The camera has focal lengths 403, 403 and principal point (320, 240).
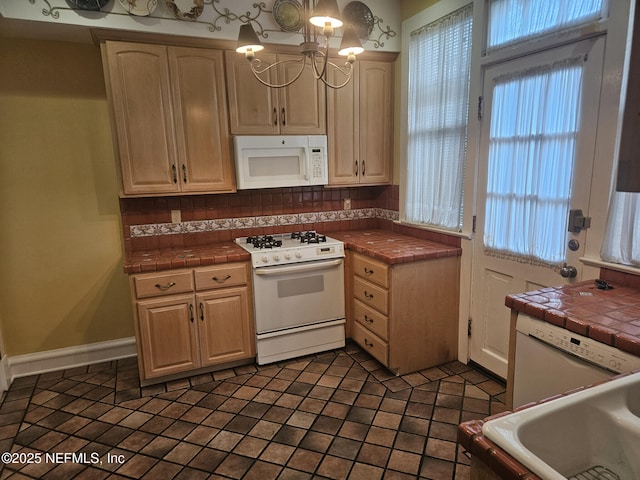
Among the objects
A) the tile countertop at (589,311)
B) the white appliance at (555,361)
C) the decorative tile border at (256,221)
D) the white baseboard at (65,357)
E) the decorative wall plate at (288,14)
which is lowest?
the white baseboard at (65,357)

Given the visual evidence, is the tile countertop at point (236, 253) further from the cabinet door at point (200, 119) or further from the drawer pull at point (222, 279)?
→ the cabinet door at point (200, 119)

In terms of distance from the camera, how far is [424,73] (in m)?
3.13

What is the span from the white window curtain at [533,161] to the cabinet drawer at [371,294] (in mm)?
777

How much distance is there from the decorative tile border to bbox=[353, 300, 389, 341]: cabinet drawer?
90cm

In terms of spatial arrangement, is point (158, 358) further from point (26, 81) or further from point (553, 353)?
point (553, 353)

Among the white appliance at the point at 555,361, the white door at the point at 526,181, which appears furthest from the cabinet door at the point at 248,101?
the white appliance at the point at 555,361

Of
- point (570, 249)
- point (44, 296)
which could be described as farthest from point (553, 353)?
point (44, 296)

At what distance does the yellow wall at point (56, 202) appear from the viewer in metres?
2.85

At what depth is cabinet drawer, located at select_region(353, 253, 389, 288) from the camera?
284cm

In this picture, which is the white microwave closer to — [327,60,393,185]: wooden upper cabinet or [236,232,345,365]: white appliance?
[327,60,393,185]: wooden upper cabinet

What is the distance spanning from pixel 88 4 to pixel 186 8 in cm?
59

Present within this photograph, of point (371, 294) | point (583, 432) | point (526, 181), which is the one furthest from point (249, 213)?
point (583, 432)

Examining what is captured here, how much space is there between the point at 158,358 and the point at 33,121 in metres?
1.91

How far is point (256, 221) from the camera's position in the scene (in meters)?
3.54
